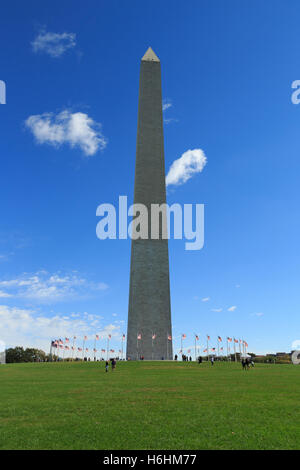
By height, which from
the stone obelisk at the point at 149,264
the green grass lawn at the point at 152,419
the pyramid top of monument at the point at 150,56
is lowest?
the green grass lawn at the point at 152,419

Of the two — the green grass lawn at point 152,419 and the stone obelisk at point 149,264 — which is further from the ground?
the stone obelisk at point 149,264

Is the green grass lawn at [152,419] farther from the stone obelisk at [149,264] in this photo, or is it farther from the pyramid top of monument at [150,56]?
the pyramid top of monument at [150,56]

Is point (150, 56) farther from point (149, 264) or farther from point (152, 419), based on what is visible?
point (152, 419)

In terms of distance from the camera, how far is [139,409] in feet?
40.9

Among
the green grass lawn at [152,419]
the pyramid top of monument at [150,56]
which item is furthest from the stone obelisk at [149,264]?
the green grass lawn at [152,419]

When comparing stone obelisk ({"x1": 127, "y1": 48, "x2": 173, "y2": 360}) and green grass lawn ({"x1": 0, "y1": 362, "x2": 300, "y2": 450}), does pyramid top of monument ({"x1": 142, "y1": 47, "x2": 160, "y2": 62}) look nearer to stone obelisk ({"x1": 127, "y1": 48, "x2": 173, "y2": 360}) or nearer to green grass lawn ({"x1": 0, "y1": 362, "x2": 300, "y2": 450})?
stone obelisk ({"x1": 127, "y1": 48, "x2": 173, "y2": 360})

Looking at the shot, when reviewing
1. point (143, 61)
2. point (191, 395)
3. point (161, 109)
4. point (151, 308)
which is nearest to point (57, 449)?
point (191, 395)

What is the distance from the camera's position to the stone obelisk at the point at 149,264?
54.6 m

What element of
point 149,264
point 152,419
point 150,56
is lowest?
point 152,419

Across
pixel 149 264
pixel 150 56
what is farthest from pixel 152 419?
pixel 150 56

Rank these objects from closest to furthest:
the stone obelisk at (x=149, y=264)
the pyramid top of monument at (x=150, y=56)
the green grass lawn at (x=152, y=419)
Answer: the green grass lawn at (x=152, y=419), the stone obelisk at (x=149, y=264), the pyramid top of monument at (x=150, y=56)

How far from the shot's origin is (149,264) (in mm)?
56469

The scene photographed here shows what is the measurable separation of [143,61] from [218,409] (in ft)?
211

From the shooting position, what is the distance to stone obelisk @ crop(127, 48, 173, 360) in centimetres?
5459
